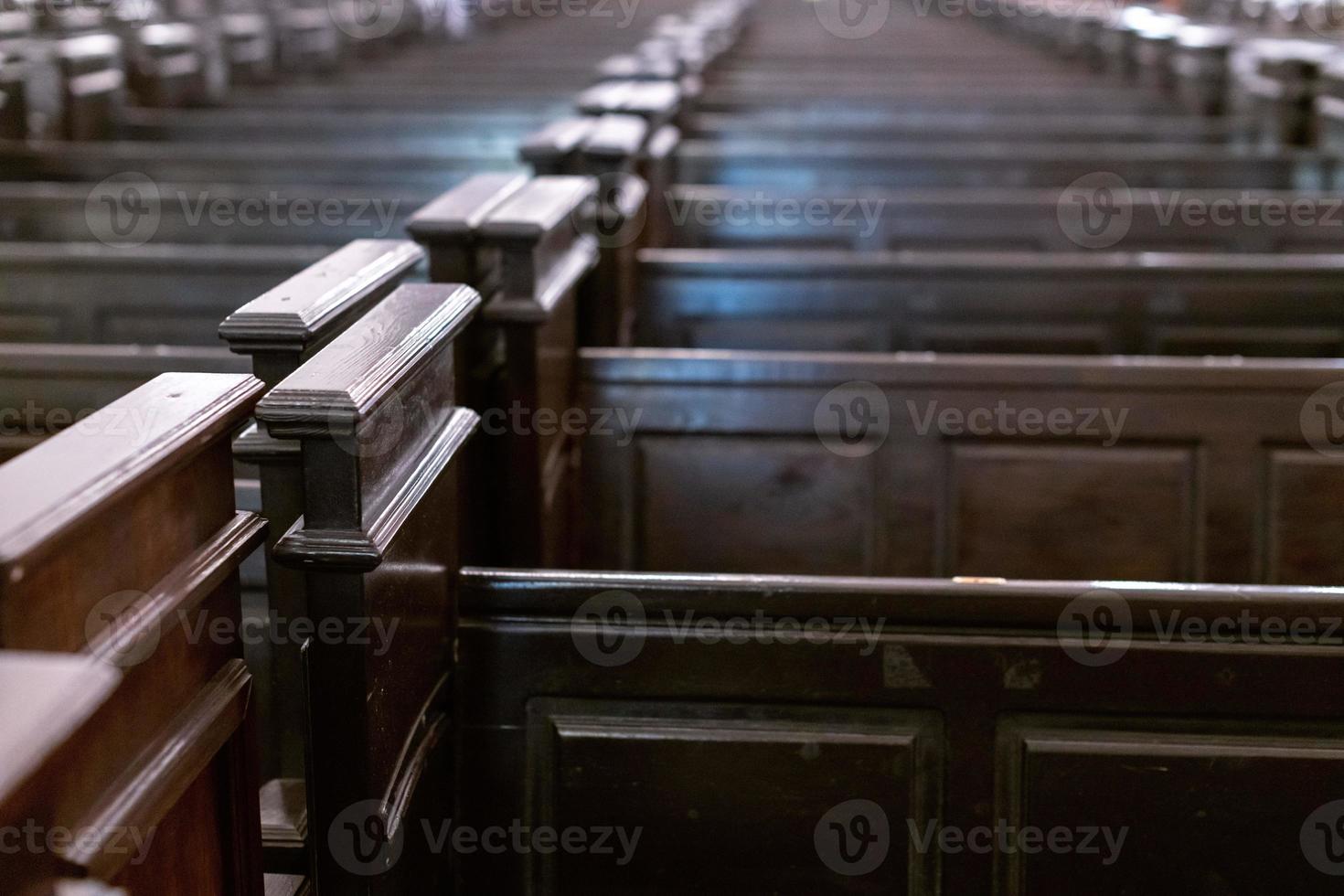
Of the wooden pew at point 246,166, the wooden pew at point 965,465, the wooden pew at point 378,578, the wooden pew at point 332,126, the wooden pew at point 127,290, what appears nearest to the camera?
the wooden pew at point 378,578

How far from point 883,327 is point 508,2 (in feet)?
32.0

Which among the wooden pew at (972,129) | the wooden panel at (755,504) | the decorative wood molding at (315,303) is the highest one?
the wooden pew at (972,129)

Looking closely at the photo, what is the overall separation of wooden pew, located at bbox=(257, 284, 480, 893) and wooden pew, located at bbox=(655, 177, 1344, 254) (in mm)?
2339

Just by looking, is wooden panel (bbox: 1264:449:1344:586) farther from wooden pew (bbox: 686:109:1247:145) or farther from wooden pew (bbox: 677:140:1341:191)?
wooden pew (bbox: 686:109:1247:145)

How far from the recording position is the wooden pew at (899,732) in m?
1.41

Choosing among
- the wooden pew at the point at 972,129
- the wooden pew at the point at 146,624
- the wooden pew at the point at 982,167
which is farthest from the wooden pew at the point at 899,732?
the wooden pew at the point at 972,129

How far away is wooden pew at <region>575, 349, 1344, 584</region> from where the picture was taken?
2.36 meters

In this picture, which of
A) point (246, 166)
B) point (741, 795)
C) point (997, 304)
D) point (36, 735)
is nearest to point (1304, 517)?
point (997, 304)

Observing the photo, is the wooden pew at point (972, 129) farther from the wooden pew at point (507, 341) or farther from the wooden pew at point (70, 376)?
the wooden pew at point (70, 376)

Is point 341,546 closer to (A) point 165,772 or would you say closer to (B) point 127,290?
(A) point 165,772

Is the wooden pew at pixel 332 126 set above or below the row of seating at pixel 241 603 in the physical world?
above

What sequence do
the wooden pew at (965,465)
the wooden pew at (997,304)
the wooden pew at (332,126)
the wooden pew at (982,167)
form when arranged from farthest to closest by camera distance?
the wooden pew at (332,126)
the wooden pew at (982,167)
the wooden pew at (997,304)
the wooden pew at (965,465)

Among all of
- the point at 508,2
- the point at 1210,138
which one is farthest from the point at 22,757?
the point at 508,2

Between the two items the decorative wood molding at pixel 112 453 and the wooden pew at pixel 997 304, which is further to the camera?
the wooden pew at pixel 997 304
